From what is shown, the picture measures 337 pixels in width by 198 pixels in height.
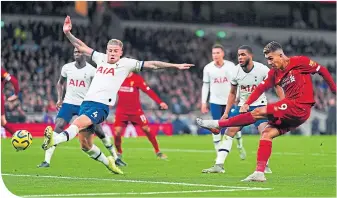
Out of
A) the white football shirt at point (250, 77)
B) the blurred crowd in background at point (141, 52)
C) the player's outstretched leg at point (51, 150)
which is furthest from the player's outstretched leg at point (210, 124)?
the blurred crowd in background at point (141, 52)

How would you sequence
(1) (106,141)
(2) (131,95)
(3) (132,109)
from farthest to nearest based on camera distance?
1. (2) (131,95)
2. (3) (132,109)
3. (1) (106,141)

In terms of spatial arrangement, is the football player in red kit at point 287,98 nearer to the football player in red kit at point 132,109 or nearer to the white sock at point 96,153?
the white sock at point 96,153

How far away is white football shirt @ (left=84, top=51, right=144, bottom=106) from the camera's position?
16531mm

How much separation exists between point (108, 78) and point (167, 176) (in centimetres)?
208

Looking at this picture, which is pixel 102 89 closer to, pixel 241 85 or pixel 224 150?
pixel 224 150

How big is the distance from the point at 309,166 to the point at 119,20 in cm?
3475

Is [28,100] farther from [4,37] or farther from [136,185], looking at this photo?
[136,185]

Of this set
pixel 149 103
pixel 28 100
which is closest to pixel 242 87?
pixel 28 100

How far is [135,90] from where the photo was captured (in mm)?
23297

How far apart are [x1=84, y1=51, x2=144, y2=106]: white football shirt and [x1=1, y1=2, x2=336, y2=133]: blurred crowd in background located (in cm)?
1996

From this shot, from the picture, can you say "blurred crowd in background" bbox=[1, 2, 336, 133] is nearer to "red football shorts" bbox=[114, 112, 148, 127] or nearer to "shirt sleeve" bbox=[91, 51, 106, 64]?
"red football shorts" bbox=[114, 112, 148, 127]

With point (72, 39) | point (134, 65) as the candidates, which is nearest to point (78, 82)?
point (72, 39)

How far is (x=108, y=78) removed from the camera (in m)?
16.8

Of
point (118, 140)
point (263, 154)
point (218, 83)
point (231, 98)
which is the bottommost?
point (118, 140)
